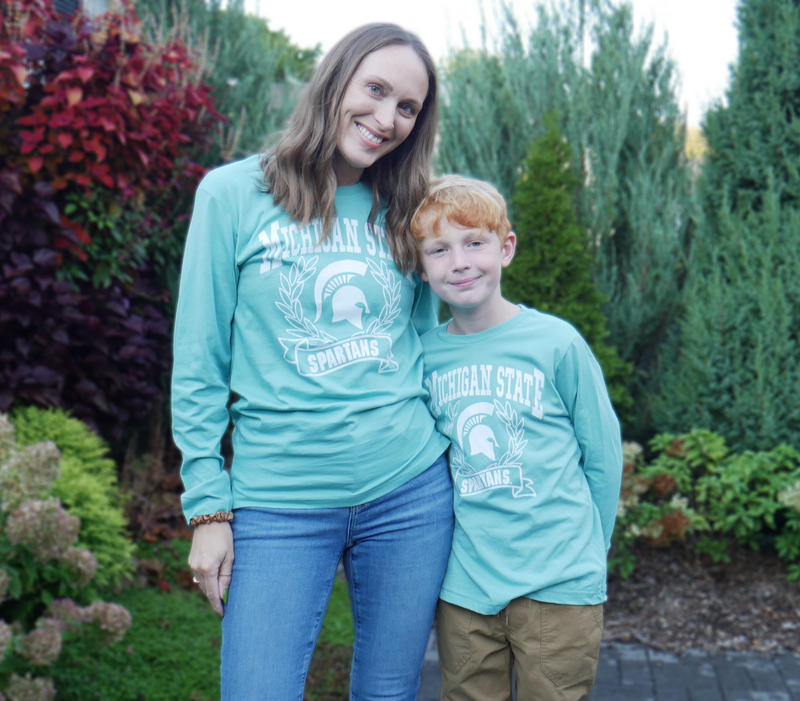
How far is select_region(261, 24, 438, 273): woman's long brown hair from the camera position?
1.60 metres

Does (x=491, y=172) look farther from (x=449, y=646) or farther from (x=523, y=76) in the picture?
(x=449, y=646)

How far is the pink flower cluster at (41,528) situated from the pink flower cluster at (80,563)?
12 cm

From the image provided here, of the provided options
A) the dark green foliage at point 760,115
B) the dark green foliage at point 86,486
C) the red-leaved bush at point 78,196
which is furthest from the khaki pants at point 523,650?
the dark green foliage at point 760,115

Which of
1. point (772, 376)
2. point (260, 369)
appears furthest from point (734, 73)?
point (260, 369)

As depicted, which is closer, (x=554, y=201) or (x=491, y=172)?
(x=554, y=201)

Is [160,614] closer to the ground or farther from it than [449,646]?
closer to the ground

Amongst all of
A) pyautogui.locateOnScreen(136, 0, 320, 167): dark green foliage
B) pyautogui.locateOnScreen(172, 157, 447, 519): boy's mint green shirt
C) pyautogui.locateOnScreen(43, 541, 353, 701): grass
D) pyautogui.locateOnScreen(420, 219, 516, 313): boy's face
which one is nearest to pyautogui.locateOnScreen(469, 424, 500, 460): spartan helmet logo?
pyautogui.locateOnScreen(172, 157, 447, 519): boy's mint green shirt

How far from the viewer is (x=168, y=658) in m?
→ 3.09

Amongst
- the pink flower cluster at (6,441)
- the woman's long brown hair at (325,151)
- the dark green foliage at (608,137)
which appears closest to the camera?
the woman's long brown hair at (325,151)

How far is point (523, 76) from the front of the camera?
16.0ft

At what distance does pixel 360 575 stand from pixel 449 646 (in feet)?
1.05

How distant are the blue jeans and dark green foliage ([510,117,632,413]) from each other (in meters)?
2.60

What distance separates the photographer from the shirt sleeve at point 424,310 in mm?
1897

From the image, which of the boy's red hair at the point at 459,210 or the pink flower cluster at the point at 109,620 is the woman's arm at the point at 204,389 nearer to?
the boy's red hair at the point at 459,210
